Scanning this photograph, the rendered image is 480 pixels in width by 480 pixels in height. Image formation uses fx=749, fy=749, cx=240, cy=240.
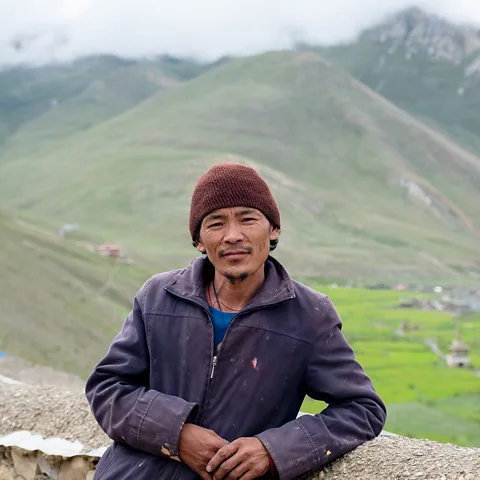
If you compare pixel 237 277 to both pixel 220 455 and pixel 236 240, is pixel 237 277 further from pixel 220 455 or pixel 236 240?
pixel 220 455

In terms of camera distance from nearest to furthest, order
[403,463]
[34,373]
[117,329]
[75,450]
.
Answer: [403,463] → [75,450] → [34,373] → [117,329]

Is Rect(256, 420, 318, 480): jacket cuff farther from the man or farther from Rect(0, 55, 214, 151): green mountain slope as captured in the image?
Rect(0, 55, 214, 151): green mountain slope

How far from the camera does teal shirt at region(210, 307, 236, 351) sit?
271cm

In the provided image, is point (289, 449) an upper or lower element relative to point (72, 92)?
upper

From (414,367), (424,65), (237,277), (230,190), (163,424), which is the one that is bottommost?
(414,367)

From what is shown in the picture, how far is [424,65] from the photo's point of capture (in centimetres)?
14775

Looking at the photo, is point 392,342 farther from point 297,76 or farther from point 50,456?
point 297,76

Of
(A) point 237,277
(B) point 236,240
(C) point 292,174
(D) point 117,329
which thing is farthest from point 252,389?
(C) point 292,174

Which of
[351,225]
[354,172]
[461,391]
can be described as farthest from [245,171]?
[354,172]

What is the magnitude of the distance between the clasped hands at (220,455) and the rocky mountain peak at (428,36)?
149 metres

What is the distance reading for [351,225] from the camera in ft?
218

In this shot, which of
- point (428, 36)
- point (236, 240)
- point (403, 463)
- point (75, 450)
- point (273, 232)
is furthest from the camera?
point (428, 36)

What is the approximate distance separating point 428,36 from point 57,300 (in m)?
137

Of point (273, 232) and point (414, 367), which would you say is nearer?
point (273, 232)
